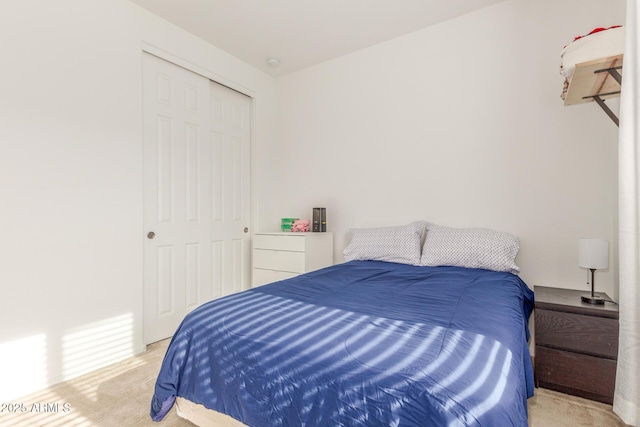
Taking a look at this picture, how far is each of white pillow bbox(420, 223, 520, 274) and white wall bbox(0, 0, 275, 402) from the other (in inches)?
90.5

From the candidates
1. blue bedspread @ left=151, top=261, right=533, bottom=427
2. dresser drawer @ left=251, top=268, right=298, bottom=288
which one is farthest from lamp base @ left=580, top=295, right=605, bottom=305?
dresser drawer @ left=251, top=268, right=298, bottom=288

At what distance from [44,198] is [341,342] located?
6.80 ft

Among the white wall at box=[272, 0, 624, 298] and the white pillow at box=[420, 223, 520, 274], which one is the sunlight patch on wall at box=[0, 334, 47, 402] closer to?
the white wall at box=[272, 0, 624, 298]

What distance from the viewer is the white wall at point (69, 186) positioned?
5.97 ft

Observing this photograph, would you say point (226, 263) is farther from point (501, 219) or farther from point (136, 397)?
point (501, 219)

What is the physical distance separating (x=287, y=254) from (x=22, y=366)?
6.34 feet

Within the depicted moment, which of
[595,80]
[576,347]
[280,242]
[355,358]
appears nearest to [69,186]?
[280,242]

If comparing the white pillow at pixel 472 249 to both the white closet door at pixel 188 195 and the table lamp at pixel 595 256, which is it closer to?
the table lamp at pixel 595 256

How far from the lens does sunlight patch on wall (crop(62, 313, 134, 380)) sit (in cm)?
202

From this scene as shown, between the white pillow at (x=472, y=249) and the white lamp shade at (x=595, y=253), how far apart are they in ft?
1.22

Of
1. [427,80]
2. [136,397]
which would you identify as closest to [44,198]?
[136,397]

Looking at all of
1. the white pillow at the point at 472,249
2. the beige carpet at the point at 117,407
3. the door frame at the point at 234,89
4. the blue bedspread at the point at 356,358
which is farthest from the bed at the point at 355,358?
the door frame at the point at 234,89

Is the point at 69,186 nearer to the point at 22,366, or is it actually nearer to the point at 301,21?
the point at 22,366

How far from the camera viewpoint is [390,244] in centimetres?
257
